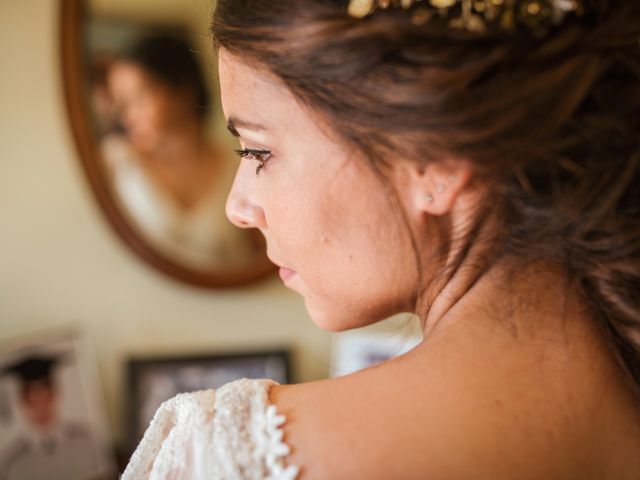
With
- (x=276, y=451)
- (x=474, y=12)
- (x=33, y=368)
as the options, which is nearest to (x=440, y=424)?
(x=276, y=451)

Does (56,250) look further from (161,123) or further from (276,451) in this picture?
(276,451)

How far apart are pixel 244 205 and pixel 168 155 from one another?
1.17 metres

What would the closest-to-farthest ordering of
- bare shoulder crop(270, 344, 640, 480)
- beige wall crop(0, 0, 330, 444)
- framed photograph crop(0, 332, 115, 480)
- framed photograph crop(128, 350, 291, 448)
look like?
bare shoulder crop(270, 344, 640, 480) → framed photograph crop(0, 332, 115, 480) → beige wall crop(0, 0, 330, 444) → framed photograph crop(128, 350, 291, 448)

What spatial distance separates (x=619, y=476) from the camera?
2.17ft

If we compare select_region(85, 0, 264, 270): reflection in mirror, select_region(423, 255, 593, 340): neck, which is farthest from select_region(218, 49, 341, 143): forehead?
select_region(85, 0, 264, 270): reflection in mirror

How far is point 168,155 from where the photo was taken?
1.90m

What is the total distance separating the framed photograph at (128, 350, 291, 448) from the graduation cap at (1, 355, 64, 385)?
0.71 feet

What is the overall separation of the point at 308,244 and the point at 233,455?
22 centimetres

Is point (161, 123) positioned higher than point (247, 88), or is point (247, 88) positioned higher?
point (247, 88)

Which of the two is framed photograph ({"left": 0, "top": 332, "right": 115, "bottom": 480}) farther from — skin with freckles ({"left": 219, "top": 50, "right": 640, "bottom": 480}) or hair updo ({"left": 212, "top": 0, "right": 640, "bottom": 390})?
hair updo ({"left": 212, "top": 0, "right": 640, "bottom": 390})

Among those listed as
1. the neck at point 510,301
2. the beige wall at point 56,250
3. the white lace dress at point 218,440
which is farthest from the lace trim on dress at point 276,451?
the beige wall at point 56,250

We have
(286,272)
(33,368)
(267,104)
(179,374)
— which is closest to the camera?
(267,104)

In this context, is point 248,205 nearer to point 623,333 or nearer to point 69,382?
point 623,333

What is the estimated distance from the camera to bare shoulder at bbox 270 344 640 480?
572 mm
